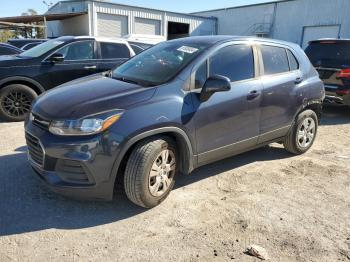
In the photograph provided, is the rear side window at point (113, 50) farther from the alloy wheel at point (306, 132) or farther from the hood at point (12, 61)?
the alloy wheel at point (306, 132)

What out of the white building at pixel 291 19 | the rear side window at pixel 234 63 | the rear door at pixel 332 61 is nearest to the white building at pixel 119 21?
the white building at pixel 291 19

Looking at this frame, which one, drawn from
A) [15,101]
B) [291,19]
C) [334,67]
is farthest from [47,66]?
[291,19]

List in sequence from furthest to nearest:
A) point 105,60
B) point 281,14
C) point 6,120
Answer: point 281,14 → point 105,60 → point 6,120

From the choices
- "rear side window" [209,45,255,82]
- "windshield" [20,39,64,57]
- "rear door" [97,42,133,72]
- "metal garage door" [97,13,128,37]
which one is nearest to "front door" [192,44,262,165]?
"rear side window" [209,45,255,82]

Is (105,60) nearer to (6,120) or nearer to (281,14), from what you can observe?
(6,120)

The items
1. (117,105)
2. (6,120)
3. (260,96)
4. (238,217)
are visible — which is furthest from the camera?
(6,120)

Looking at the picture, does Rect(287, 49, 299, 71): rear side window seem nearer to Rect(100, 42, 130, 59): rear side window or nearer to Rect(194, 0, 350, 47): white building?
Rect(100, 42, 130, 59): rear side window

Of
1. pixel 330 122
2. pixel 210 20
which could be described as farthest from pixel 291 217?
pixel 210 20

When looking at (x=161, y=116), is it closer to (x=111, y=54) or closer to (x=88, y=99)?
(x=88, y=99)

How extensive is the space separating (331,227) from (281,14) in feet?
79.9

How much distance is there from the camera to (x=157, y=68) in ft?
13.6

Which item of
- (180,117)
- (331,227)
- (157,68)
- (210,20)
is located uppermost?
(210,20)

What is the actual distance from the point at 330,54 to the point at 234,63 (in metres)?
4.83

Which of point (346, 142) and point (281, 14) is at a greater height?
point (281, 14)
